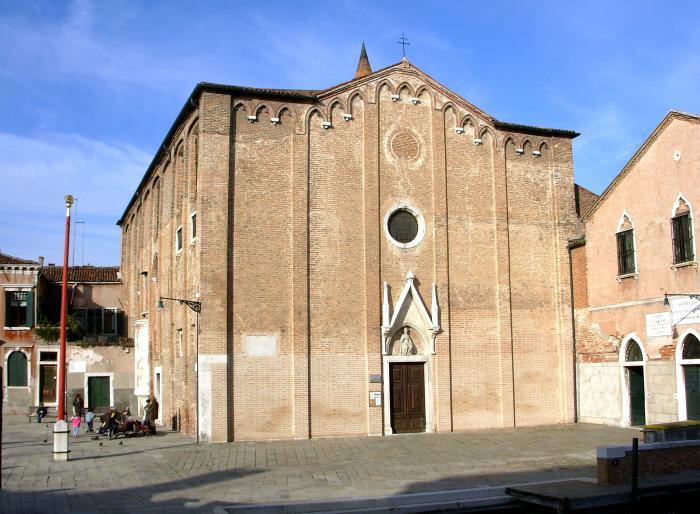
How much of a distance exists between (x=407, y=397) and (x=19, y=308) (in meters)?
20.3

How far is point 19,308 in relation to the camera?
1329 inches

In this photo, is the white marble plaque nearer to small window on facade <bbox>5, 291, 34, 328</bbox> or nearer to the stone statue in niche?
the stone statue in niche

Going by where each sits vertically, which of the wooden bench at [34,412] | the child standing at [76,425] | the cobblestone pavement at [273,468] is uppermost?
the child standing at [76,425]

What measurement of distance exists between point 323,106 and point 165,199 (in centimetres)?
877

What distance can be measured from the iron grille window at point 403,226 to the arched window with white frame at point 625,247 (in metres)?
6.17

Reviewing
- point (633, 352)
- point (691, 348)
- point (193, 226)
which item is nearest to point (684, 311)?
point (691, 348)

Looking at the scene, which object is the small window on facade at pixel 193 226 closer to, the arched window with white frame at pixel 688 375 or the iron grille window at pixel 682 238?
the iron grille window at pixel 682 238

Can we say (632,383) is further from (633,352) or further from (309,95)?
(309,95)

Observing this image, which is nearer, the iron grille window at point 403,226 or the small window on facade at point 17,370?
the iron grille window at point 403,226

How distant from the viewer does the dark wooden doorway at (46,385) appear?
33.3 metres

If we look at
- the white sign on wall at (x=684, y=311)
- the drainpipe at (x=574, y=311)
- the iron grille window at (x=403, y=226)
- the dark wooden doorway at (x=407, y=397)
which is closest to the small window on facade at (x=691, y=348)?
the white sign on wall at (x=684, y=311)

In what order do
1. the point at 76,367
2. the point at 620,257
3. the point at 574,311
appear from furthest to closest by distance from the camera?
the point at 76,367, the point at 574,311, the point at 620,257

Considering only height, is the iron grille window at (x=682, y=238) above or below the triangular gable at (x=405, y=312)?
above

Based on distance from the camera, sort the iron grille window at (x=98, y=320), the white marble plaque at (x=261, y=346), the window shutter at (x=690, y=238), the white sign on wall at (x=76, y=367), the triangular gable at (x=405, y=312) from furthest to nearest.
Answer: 1. the iron grille window at (x=98, y=320)
2. the white sign on wall at (x=76, y=367)
3. the triangular gable at (x=405, y=312)
4. the white marble plaque at (x=261, y=346)
5. the window shutter at (x=690, y=238)
